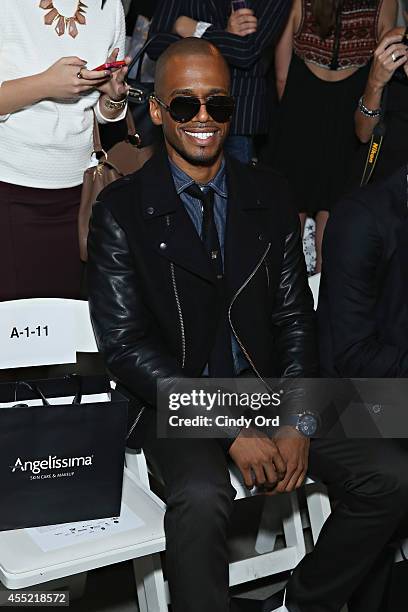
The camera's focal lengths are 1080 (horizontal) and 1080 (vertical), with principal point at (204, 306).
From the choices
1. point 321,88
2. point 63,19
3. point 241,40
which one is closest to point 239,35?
point 241,40

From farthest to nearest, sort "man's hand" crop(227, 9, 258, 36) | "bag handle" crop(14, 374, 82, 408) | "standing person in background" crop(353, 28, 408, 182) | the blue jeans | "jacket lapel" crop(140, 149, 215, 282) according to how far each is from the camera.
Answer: the blue jeans → "man's hand" crop(227, 9, 258, 36) → "standing person in background" crop(353, 28, 408, 182) → "jacket lapel" crop(140, 149, 215, 282) → "bag handle" crop(14, 374, 82, 408)

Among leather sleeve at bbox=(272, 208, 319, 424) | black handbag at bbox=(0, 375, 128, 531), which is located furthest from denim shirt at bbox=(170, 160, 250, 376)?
black handbag at bbox=(0, 375, 128, 531)

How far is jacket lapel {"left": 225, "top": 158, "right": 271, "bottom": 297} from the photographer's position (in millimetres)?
3275

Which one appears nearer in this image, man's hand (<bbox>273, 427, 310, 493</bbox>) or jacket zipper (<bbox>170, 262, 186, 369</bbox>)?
man's hand (<bbox>273, 427, 310, 493</bbox>)

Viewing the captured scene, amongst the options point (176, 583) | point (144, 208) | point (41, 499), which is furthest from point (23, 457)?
point (144, 208)

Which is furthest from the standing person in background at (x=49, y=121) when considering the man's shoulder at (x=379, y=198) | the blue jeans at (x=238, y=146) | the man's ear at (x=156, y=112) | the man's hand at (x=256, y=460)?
the man's hand at (x=256, y=460)

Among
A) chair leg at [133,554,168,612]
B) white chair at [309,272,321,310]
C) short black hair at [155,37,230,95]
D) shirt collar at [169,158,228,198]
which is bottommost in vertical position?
chair leg at [133,554,168,612]

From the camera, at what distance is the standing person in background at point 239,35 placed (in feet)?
13.6

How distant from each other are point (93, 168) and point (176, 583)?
1.43m

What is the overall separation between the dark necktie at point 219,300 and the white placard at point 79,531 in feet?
2.04

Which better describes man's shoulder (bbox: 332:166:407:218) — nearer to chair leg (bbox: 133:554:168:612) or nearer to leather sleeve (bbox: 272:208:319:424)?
leather sleeve (bbox: 272:208:319:424)

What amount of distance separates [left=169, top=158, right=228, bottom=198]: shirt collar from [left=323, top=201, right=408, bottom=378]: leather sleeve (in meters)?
0.35

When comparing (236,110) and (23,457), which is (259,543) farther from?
(236,110)

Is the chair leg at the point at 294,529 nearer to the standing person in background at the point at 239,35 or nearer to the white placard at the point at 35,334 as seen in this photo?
the white placard at the point at 35,334
